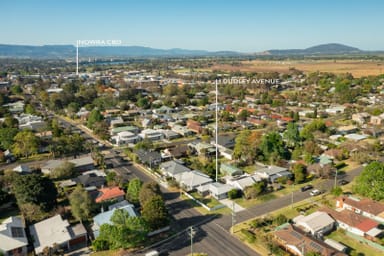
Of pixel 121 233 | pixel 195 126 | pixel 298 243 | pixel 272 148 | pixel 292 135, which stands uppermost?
pixel 292 135

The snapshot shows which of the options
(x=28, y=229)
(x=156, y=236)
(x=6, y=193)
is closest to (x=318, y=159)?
(x=156, y=236)

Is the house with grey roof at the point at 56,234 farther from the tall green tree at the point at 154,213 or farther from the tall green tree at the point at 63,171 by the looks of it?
the tall green tree at the point at 63,171

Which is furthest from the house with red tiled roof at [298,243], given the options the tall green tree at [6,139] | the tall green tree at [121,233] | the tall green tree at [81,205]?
the tall green tree at [6,139]

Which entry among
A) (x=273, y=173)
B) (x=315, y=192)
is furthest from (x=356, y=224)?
(x=273, y=173)

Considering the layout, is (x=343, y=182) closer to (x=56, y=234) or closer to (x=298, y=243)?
(x=298, y=243)

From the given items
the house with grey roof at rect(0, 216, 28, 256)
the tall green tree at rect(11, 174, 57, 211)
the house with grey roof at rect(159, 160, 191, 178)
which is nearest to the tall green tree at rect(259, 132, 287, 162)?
the house with grey roof at rect(159, 160, 191, 178)

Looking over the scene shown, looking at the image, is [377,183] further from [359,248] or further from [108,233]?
[108,233]

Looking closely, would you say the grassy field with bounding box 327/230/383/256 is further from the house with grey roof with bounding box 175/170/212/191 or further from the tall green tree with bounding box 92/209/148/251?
the tall green tree with bounding box 92/209/148/251
